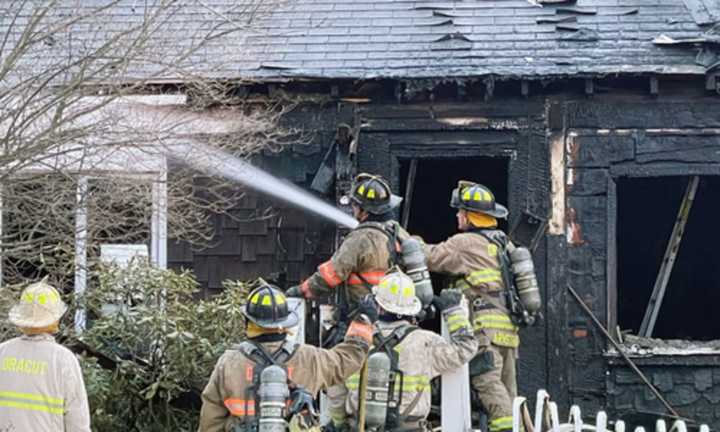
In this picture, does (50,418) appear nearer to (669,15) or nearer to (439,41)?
(439,41)

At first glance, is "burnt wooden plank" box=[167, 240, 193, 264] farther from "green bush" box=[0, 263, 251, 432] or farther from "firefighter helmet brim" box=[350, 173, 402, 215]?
"firefighter helmet brim" box=[350, 173, 402, 215]

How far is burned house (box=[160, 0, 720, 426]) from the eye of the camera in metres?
9.45

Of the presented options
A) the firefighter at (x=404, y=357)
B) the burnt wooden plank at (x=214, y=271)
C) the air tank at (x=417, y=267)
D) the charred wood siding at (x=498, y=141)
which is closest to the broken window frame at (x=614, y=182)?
the charred wood siding at (x=498, y=141)

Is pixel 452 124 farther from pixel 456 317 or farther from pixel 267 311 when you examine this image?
pixel 267 311

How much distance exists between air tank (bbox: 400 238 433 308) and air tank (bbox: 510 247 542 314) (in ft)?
2.23

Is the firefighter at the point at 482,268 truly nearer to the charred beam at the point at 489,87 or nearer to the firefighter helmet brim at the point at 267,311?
the charred beam at the point at 489,87

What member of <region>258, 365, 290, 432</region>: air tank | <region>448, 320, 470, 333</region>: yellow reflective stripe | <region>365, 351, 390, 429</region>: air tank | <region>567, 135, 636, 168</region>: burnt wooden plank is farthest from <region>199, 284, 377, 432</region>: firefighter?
<region>567, 135, 636, 168</region>: burnt wooden plank

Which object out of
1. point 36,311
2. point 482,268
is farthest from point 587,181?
point 36,311

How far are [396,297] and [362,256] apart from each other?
3.07 ft

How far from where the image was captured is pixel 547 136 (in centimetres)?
962

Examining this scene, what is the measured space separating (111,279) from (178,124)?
1.22 meters

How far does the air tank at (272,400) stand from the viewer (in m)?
5.58

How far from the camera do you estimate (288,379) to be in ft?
Answer: 19.5

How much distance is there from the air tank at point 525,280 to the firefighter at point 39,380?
3.11 meters
